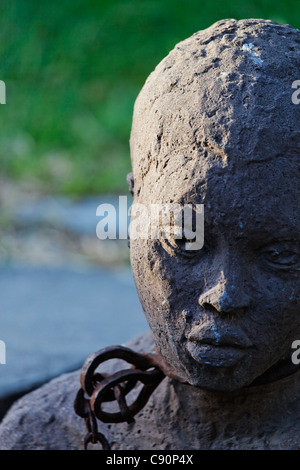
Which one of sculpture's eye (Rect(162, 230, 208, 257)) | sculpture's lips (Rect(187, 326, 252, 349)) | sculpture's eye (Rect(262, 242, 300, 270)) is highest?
sculpture's eye (Rect(162, 230, 208, 257))

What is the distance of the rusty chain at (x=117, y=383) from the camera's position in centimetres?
193

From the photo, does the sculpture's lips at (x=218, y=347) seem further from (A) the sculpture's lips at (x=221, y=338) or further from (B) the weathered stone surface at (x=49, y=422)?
(B) the weathered stone surface at (x=49, y=422)

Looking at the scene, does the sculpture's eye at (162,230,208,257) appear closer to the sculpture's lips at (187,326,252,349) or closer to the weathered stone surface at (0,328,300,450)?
the sculpture's lips at (187,326,252,349)

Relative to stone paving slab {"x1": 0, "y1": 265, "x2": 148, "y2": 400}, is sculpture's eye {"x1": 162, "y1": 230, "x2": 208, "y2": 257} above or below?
above

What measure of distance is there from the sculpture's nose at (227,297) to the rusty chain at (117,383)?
0.34 meters

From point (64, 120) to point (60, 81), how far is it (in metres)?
0.31

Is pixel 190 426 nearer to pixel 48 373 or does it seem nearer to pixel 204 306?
pixel 204 306

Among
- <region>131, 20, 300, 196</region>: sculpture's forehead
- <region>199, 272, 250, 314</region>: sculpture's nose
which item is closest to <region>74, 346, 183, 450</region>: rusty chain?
<region>199, 272, 250, 314</region>: sculpture's nose

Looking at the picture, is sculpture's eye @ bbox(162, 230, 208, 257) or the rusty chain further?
the rusty chain

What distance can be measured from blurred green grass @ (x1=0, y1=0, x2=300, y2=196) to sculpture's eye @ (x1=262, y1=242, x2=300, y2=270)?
11.3ft

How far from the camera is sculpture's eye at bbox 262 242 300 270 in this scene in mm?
1657

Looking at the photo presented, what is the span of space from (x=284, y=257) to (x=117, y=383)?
55cm

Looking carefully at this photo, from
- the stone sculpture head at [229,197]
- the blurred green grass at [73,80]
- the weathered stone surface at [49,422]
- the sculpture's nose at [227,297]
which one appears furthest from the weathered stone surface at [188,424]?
the blurred green grass at [73,80]

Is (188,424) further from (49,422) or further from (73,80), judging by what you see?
(73,80)
